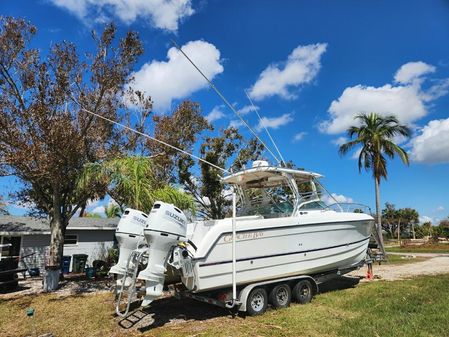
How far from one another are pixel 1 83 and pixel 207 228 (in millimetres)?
9840

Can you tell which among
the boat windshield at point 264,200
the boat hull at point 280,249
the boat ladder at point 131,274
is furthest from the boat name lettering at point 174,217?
the boat windshield at point 264,200

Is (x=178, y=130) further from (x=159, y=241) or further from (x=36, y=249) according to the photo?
(x=159, y=241)

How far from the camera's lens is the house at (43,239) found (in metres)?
19.3

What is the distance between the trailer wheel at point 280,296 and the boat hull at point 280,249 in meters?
0.30

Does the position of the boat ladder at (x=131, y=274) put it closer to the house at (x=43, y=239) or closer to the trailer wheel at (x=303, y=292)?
the trailer wheel at (x=303, y=292)

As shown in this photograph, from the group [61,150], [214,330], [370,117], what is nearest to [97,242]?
[61,150]

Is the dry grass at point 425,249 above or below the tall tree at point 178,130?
below

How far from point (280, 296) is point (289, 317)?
3.41 feet

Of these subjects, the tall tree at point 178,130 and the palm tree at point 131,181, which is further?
the tall tree at point 178,130

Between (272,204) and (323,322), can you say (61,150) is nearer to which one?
(272,204)

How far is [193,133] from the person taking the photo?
2369cm

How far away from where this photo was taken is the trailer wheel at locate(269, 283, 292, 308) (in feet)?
27.4

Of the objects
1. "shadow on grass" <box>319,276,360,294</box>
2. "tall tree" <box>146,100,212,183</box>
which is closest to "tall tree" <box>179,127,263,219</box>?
"tall tree" <box>146,100,212,183</box>

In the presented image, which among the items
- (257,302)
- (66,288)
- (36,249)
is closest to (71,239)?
(36,249)
